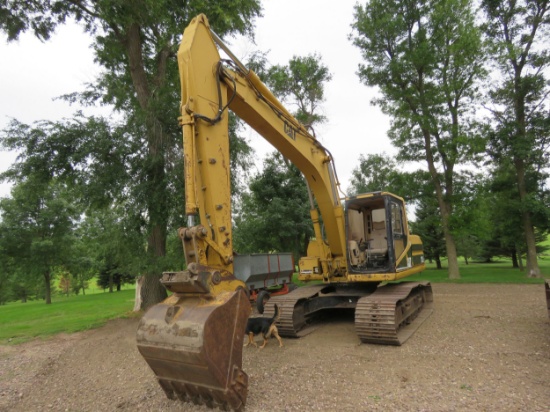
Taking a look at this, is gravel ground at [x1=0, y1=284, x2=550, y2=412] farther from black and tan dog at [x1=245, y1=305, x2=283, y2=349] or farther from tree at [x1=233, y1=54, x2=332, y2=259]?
tree at [x1=233, y1=54, x2=332, y2=259]

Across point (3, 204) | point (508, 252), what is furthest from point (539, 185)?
point (3, 204)

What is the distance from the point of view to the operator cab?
6.95 meters

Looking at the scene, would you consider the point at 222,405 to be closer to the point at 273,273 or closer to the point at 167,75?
the point at 273,273

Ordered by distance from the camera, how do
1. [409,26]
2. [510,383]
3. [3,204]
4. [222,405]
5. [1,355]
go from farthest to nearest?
[3,204] < [409,26] < [1,355] < [510,383] < [222,405]

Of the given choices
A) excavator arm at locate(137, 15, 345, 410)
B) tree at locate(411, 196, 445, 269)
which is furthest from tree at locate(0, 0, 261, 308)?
tree at locate(411, 196, 445, 269)

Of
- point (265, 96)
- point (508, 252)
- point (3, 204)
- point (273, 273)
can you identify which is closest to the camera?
point (265, 96)

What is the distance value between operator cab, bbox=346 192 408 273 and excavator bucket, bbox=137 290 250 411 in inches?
157

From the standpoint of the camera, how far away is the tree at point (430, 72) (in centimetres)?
1641

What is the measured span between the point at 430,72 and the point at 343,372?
16.7m

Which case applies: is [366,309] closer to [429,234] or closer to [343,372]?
[343,372]

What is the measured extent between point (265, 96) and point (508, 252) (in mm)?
26753

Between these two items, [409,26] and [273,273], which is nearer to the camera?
[273,273]

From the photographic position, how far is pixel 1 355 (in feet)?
24.0

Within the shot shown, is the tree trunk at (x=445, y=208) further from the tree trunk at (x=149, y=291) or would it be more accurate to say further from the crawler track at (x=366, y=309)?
the tree trunk at (x=149, y=291)
